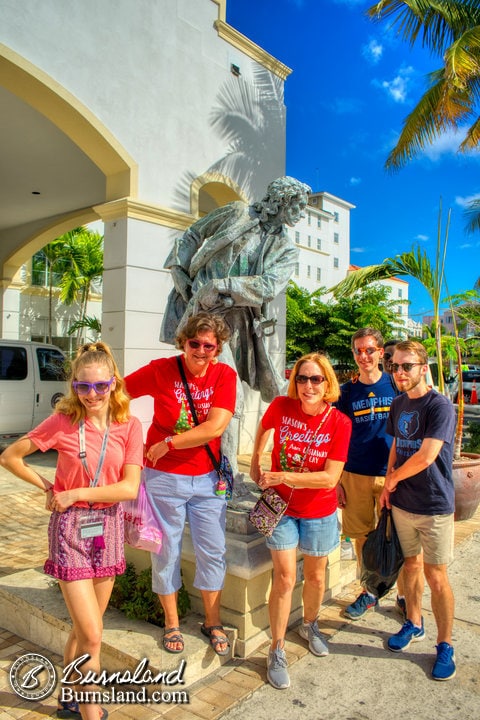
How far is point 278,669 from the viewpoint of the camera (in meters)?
2.82

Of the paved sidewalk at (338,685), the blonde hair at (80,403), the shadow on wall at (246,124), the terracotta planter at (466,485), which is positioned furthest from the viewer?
the shadow on wall at (246,124)

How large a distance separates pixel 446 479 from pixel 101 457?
1846 mm

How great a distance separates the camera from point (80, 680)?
93.3 inches

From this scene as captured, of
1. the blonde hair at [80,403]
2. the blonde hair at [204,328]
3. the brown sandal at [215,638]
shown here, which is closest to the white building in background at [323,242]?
the blonde hair at [204,328]

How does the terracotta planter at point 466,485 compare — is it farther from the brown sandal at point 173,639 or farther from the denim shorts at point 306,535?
the brown sandal at point 173,639

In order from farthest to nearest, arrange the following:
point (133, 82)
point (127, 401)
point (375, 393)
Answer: point (133, 82), point (375, 393), point (127, 401)

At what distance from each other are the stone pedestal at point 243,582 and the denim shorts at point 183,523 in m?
0.22

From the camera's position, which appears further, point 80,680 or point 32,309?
point 32,309

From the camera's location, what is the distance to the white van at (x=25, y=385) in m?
9.14

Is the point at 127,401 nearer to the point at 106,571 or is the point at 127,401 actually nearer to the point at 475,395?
the point at 106,571

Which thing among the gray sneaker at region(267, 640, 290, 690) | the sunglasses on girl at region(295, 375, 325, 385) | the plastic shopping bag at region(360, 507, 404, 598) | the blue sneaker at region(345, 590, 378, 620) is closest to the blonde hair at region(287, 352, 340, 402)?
the sunglasses on girl at region(295, 375, 325, 385)

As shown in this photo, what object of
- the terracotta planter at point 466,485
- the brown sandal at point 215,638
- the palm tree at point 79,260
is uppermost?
the palm tree at point 79,260

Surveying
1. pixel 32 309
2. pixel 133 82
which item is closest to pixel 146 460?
A: pixel 133 82

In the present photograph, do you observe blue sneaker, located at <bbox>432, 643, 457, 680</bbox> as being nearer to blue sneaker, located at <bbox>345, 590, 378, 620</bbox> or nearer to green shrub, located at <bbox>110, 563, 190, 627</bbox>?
blue sneaker, located at <bbox>345, 590, 378, 620</bbox>
